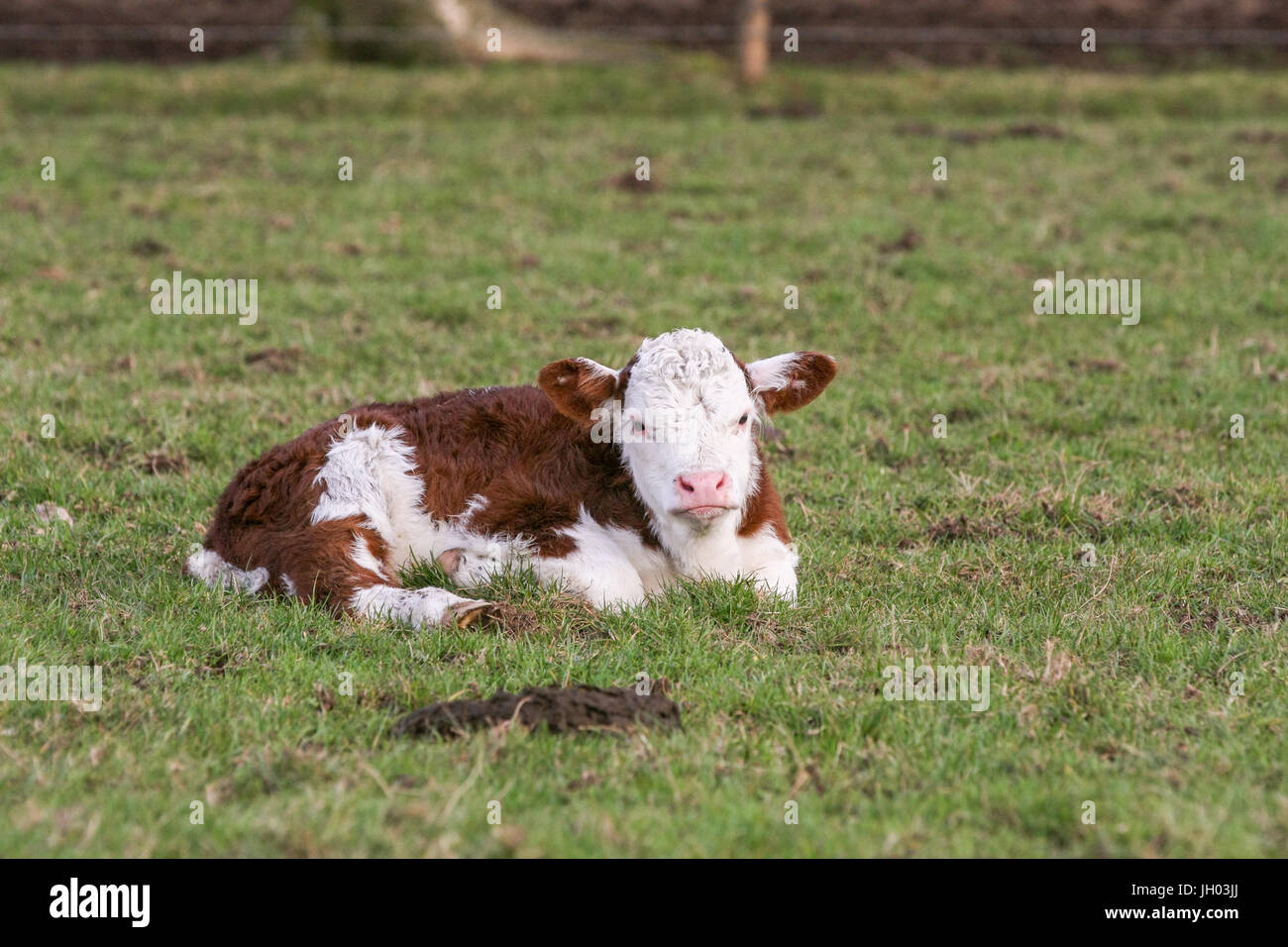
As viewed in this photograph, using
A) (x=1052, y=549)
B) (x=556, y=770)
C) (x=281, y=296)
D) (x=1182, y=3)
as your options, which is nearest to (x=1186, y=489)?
(x=1052, y=549)

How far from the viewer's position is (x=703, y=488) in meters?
5.85

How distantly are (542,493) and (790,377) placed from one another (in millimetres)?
1281

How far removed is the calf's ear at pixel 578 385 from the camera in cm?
639

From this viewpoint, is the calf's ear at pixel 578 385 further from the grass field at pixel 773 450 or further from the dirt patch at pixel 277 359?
the dirt patch at pixel 277 359

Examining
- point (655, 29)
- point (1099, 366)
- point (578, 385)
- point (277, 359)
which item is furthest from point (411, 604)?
point (655, 29)

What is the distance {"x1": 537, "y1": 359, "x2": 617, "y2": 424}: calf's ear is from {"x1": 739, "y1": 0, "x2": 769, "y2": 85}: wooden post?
15.3 m

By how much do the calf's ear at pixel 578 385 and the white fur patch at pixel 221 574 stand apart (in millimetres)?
1488

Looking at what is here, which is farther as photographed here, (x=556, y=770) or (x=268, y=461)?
(x=268, y=461)

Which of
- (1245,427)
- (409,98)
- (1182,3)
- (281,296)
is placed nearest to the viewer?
(1245,427)

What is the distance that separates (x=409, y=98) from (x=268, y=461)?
45.4 ft

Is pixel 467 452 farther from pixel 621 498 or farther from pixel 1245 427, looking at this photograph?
pixel 1245 427

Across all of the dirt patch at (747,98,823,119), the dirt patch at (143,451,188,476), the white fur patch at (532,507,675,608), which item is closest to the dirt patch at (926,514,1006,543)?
the white fur patch at (532,507,675,608)

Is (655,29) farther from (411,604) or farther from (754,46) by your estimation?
(411,604)

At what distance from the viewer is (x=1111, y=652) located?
577 centimetres
